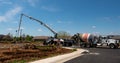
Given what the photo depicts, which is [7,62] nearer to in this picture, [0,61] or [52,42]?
[0,61]

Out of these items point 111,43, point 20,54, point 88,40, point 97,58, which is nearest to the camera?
point 20,54

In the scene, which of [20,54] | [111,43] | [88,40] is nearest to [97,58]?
[20,54]

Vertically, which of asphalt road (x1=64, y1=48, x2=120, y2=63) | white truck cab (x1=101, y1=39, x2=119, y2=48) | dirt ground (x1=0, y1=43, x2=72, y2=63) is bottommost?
asphalt road (x1=64, y1=48, x2=120, y2=63)

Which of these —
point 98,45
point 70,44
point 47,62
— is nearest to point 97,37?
point 98,45

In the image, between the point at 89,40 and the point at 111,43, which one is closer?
the point at 111,43

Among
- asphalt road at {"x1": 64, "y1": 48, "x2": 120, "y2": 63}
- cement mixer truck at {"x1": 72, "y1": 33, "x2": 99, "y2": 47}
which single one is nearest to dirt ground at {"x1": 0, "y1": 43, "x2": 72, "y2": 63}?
asphalt road at {"x1": 64, "y1": 48, "x2": 120, "y2": 63}

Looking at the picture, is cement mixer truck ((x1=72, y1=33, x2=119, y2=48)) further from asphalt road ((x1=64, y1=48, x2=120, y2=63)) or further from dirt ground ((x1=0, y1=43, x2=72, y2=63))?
dirt ground ((x1=0, y1=43, x2=72, y2=63))

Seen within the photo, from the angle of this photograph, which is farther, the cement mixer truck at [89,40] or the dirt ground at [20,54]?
the cement mixer truck at [89,40]

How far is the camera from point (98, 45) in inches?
2256

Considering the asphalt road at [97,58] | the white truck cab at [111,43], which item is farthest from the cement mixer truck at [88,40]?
the asphalt road at [97,58]

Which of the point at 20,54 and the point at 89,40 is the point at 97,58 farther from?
the point at 89,40

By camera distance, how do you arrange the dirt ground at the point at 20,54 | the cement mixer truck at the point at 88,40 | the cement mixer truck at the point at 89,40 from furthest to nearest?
the cement mixer truck at the point at 88,40 < the cement mixer truck at the point at 89,40 < the dirt ground at the point at 20,54

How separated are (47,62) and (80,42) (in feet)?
133

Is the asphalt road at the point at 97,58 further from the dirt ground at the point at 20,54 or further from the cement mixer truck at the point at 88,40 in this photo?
the cement mixer truck at the point at 88,40
